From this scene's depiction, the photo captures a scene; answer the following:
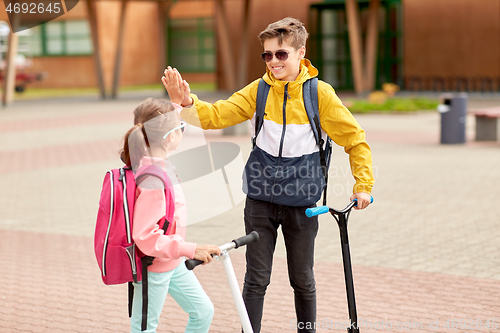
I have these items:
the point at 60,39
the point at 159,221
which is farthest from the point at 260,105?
the point at 60,39

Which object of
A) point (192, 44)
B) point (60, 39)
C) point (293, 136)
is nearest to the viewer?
point (293, 136)

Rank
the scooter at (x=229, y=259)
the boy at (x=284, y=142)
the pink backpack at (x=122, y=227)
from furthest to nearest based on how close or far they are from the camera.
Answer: the boy at (x=284, y=142)
the pink backpack at (x=122, y=227)
the scooter at (x=229, y=259)

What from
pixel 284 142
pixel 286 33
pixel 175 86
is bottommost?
pixel 284 142

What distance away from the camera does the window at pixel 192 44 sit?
148 feet

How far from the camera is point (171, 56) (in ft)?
154

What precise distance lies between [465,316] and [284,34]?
2.15 m

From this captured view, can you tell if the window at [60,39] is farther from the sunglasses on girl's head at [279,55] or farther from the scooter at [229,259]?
the scooter at [229,259]

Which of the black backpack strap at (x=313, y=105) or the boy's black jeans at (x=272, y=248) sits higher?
the black backpack strap at (x=313, y=105)

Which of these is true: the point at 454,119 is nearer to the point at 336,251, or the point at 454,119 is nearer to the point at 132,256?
the point at 336,251

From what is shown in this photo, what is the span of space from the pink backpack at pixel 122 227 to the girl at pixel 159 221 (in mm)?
26

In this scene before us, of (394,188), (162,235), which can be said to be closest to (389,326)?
(162,235)

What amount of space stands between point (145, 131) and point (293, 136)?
752 mm

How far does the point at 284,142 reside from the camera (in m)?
3.13

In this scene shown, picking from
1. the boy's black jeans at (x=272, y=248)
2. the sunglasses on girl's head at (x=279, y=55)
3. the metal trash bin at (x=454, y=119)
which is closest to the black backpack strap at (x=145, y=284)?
the boy's black jeans at (x=272, y=248)
